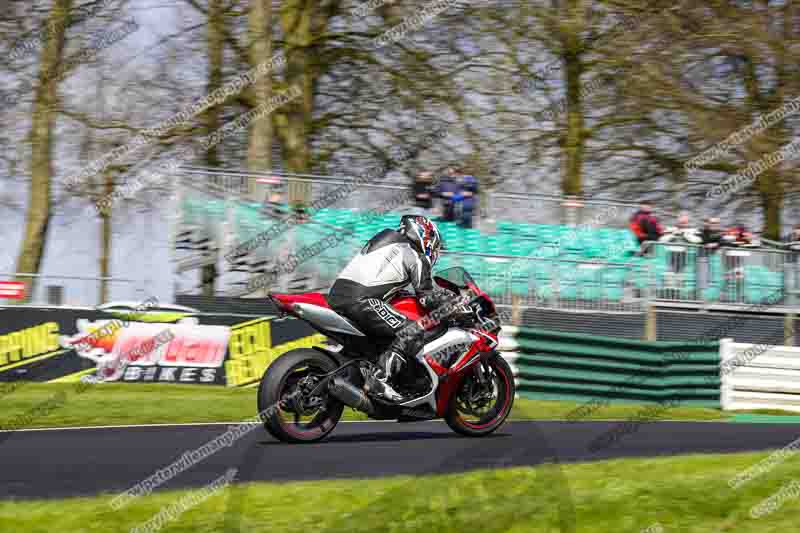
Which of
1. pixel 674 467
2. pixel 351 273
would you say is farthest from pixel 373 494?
pixel 351 273

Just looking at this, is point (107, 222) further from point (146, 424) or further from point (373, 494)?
point (373, 494)

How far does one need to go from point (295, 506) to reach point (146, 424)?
18.4 feet

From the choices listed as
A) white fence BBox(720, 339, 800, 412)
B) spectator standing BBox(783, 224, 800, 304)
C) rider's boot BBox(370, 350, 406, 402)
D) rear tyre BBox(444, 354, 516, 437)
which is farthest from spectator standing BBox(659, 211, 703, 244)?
rider's boot BBox(370, 350, 406, 402)

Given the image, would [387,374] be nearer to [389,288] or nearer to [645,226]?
[389,288]

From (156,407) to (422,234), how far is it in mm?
5242

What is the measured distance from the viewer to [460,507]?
560 cm

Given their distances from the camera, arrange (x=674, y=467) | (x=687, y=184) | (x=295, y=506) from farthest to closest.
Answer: (x=687, y=184) < (x=674, y=467) < (x=295, y=506)

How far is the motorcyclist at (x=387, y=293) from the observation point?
8.30 m

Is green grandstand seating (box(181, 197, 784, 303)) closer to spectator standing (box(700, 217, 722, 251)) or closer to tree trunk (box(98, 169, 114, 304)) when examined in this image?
spectator standing (box(700, 217, 722, 251))

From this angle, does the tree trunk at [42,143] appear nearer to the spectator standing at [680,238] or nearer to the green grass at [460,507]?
the spectator standing at [680,238]

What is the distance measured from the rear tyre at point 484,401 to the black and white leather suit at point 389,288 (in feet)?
2.20

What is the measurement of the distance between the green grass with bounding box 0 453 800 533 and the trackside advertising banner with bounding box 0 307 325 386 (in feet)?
31.0

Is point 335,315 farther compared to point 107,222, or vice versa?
point 107,222

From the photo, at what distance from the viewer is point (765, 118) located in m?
20.4
